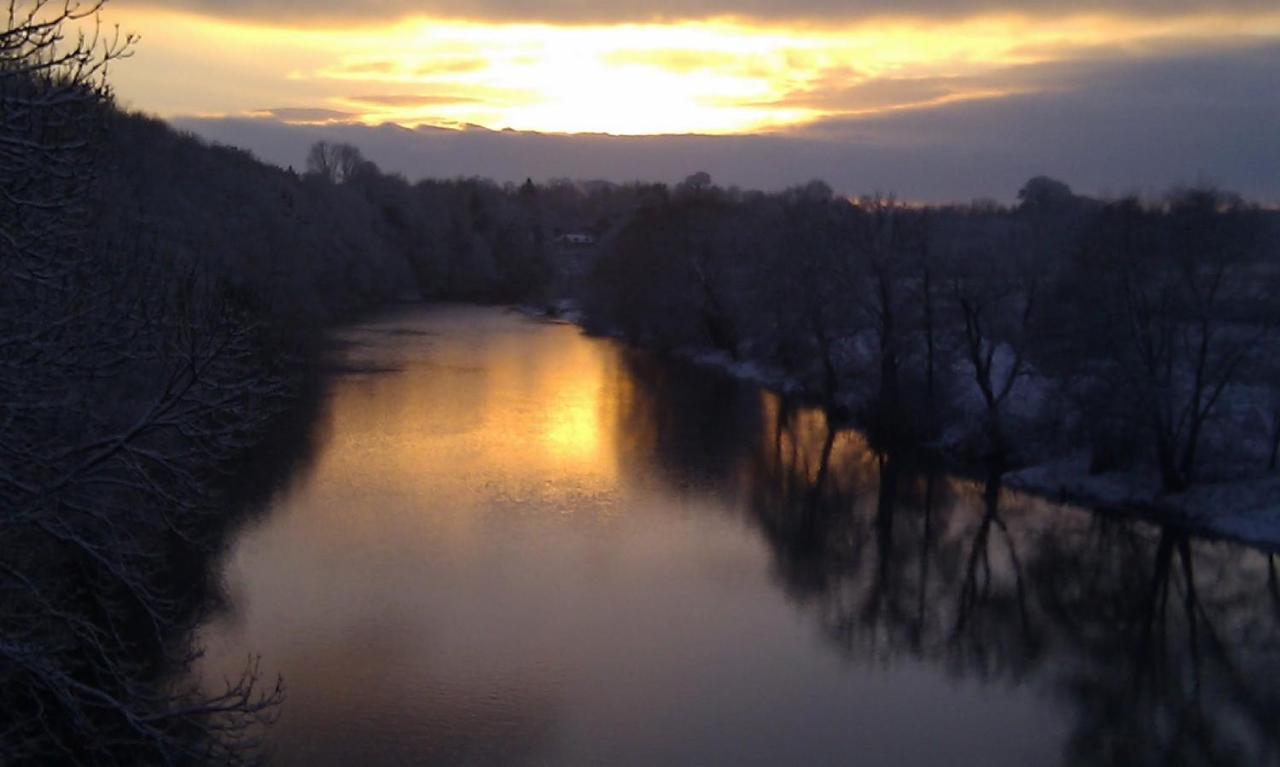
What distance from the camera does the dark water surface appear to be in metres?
9.80

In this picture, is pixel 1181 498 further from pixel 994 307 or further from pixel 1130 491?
pixel 994 307

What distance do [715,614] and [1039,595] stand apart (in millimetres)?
4220

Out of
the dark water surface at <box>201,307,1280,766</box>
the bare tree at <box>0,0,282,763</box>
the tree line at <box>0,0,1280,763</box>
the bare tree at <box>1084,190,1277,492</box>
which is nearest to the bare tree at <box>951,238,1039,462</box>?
the tree line at <box>0,0,1280,763</box>

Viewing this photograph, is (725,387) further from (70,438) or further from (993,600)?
(70,438)

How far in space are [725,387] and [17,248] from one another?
964 inches

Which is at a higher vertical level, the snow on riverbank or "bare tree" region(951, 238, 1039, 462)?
"bare tree" region(951, 238, 1039, 462)

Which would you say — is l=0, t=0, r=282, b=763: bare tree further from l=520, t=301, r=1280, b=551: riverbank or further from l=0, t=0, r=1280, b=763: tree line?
l=520, t=301, r=1280, b=551: riverbank

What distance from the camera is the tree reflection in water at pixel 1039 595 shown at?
10648mm

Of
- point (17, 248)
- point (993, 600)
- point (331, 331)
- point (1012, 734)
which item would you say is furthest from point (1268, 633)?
point (331, 331)

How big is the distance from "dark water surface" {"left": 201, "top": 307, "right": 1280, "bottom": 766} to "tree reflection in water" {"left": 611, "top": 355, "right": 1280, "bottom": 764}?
0.04 meters

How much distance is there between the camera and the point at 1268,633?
1276 centimetres

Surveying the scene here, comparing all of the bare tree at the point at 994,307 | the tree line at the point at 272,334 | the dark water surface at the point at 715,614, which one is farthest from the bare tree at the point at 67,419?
the bare tree at the point at 994,307

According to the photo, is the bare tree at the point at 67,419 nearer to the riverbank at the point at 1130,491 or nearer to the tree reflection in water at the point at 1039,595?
the tree reflection in water at the point at 1039,595

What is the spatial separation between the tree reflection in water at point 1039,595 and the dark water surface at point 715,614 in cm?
4
